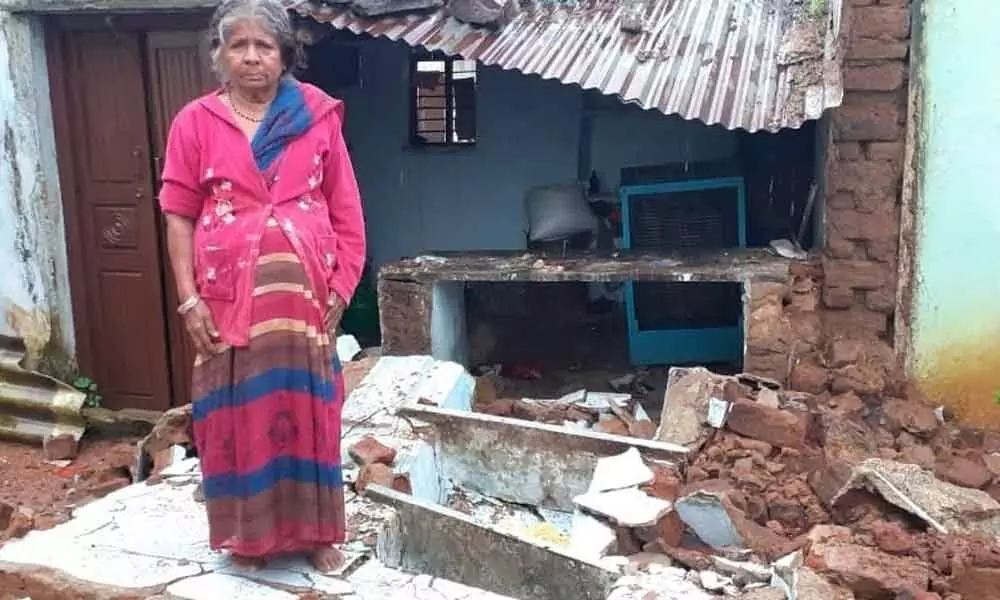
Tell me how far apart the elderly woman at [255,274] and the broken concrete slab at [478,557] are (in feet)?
2.32

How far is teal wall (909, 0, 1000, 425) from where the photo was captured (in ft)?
15.4

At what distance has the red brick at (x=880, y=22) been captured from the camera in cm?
477

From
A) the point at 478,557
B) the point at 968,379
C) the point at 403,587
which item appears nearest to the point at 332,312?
the point at 403,587

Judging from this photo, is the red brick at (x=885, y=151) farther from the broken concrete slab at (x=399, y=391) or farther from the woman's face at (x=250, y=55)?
the woman's face at (x=250, y=55)

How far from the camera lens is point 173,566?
10.7ft

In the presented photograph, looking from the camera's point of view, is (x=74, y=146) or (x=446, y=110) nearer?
(x=74, y=146)

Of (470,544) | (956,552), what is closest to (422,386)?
(470,544)

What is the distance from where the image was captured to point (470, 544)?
12.1 ft

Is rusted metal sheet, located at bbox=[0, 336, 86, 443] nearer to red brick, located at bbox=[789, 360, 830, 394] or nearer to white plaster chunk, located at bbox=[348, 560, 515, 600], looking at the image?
white plaster chunk, located at bbox=[348, 560, 515, 600]

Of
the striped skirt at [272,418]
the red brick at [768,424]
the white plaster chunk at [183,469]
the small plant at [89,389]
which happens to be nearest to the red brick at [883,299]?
the red brick at [768,424]

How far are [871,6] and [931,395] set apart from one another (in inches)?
79.4

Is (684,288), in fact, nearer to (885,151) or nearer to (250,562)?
(885,151)

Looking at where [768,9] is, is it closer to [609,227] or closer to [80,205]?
[609,227]

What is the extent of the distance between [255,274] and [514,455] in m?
2.05
